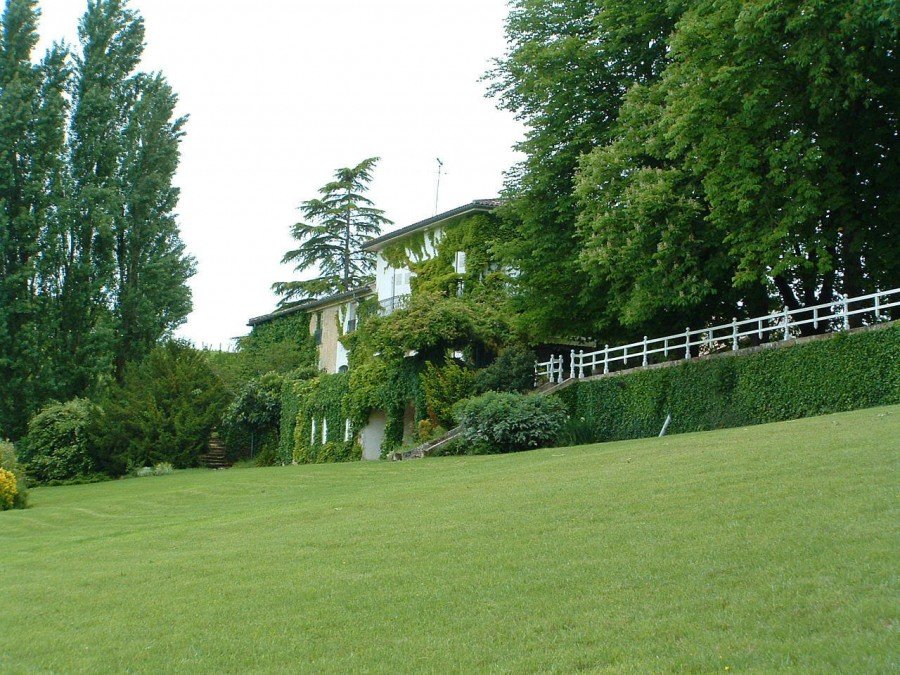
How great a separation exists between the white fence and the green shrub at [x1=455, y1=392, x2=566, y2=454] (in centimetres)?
338

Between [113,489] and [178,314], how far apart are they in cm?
1318

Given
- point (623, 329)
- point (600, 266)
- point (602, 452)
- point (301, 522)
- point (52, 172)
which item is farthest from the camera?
point (52, 172)

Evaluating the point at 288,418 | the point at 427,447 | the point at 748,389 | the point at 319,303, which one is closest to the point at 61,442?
the point at 288,418

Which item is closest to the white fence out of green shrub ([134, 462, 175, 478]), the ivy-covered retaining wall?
the ivy-covered retaining wall

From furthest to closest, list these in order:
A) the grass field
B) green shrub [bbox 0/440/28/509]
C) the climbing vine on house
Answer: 1. the climbing vine on house
2. green shrub [bbox 0/440/28/509]
3. the grass field

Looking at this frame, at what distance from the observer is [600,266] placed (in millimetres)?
27031

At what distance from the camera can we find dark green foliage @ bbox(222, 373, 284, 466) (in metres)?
46.4

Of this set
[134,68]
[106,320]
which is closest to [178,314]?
[106,320]

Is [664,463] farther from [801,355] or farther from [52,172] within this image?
[52,172]

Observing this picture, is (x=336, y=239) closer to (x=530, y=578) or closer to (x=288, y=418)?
(x=288, y=418)

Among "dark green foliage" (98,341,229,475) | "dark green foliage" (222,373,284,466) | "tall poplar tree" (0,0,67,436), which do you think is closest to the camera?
"tall poplar tree" (0,0,67,436)

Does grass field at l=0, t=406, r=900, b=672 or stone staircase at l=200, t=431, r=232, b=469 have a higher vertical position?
stone staircase at l=200, t=431, r=232, b=469

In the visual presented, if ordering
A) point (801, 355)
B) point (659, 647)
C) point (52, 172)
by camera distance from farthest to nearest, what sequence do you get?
1. point (52, 172)
2. point (801, 355)
3. point (659, 647)

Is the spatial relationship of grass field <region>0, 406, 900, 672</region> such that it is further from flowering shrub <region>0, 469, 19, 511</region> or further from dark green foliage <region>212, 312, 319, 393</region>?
dark green foliage <region>212, 312, 319, 393</region>
